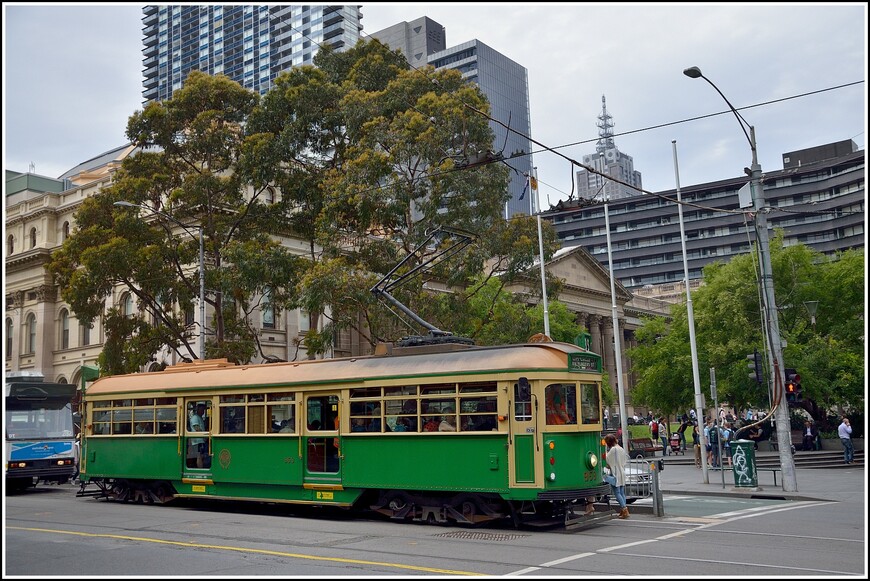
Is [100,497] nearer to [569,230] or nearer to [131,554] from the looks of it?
[131,554]

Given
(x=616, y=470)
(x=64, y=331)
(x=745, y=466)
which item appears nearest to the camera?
(x=616, y=470)

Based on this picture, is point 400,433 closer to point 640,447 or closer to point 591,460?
point 591,460

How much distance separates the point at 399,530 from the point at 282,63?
159507mm

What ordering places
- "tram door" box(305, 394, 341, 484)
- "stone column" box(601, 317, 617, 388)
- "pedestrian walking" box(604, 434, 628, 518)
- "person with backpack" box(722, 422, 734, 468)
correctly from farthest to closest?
"stone column" box(601, 317, 617, 388)
"person with backpack" box(722, 422, 734, 468)
"tram door" box(305, 394, 341, 484)
"pedestrian walking" box(604, 434, 628, 518)

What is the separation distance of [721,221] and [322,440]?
111 meters

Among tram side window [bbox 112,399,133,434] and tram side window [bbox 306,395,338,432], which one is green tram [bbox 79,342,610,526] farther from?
tram side window [bbox 112,399,133,434]

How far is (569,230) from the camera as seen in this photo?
133125 mm

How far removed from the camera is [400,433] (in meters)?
16.0

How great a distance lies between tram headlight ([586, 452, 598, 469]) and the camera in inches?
604

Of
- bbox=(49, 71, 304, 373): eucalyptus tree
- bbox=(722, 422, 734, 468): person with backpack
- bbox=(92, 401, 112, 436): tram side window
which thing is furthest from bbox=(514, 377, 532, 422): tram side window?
bbox=(49, 71, 304, 373): eucalyptus tree

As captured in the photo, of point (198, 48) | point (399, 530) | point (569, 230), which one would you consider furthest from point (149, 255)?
point (198, 48)

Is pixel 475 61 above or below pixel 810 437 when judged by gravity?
above

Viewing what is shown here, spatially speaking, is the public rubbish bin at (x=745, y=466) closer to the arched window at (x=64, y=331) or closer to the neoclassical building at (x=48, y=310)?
the neoclassical building at (x=48, y=310)

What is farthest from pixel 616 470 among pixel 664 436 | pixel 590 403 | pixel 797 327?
pixel 664 436
